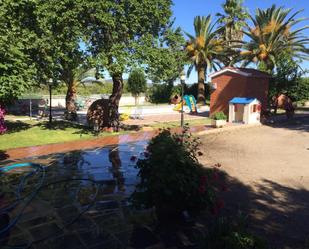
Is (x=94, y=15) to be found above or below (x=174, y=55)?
above

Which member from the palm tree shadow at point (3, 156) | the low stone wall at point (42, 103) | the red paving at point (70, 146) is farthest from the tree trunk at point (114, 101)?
the low stone wall at point (42, 103)

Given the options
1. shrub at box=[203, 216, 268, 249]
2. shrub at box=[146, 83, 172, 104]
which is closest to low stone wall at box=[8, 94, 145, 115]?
shrub at box=[146, 83, 172, 104]

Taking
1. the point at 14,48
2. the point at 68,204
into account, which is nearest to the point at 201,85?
the point at 14,48

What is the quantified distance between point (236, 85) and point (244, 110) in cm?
302

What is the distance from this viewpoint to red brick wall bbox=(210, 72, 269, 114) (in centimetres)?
2356

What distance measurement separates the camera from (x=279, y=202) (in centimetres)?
730

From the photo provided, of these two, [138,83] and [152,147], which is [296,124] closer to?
[152,147]

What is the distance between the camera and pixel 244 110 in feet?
70.3

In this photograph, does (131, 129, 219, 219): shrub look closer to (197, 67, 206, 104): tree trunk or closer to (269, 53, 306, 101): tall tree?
(269, 53, 306, 101): tall tree

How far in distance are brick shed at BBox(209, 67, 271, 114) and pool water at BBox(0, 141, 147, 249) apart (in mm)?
14299

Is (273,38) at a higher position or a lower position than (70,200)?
higher

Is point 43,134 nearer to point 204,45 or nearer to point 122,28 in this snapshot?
point 122,28

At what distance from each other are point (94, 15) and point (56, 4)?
5.15 ft

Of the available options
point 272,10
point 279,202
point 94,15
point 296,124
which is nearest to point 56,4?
point 94,15
